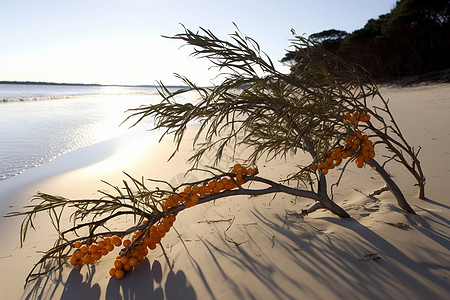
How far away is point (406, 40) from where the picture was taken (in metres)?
24.1

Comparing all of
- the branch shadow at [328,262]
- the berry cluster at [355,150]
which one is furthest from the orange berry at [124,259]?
the berry cluster at [355,150]

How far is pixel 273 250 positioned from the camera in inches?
70.7

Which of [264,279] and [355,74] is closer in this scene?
[264,279]

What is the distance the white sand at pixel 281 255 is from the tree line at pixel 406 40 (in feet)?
58.0

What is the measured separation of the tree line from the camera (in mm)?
21703

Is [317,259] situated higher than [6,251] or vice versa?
[6,251]

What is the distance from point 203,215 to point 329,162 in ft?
3.93

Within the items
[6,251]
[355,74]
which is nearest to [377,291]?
[355,74]

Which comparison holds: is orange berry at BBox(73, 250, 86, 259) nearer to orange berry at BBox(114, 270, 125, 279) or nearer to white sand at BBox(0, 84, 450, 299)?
white sand at BBox(0, 84, 450, 299)

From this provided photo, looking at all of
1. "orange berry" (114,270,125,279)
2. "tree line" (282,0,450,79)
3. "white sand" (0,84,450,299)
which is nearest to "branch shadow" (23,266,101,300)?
"white sand" (0,84,450,299)

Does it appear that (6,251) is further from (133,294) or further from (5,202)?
(5,202)

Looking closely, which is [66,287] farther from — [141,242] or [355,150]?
[355,150]

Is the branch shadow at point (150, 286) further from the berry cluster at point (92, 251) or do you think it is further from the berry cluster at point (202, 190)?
the berry cluster at point (202, 190)

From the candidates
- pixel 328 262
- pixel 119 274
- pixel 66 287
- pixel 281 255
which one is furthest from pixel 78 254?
pixel 328 262
